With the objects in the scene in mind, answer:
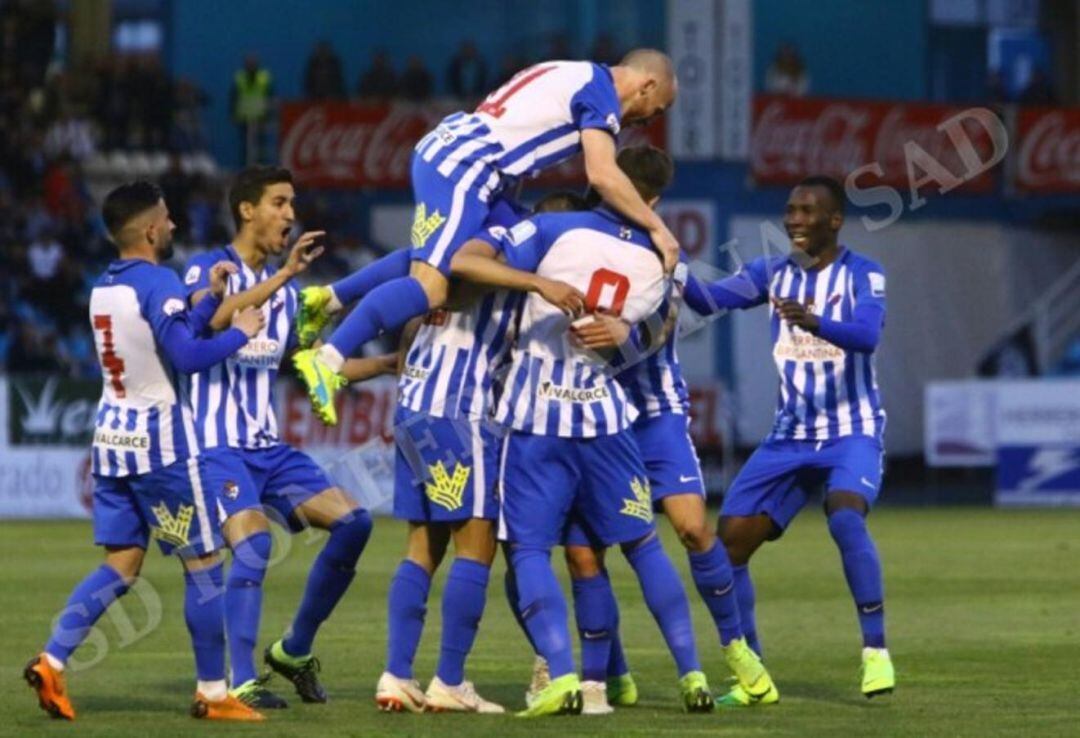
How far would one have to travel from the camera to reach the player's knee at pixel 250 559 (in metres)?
10.1

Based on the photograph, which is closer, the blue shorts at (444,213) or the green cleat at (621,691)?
the blue shorts at (444,213)

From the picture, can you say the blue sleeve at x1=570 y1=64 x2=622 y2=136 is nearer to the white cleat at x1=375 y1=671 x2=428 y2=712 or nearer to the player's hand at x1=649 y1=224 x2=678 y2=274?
the player's hand at x1=649 y1=224 x2=678 y2=274

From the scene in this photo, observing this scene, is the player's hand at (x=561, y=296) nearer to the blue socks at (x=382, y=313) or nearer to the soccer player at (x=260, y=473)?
the blue socks at (x=382, y=313)

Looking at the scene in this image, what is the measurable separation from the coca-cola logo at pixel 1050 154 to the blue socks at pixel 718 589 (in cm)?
2587

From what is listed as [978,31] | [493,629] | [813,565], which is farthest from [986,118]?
[493,629]

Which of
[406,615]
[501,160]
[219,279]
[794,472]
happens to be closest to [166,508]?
[219,279]

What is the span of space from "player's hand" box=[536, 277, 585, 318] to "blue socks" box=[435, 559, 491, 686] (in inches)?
43.5

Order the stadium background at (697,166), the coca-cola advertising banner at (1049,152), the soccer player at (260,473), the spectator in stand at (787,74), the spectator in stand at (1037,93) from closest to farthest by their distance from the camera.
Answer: the soccer player at (260,473)
the stadium background at (697,166)
the spectator in stand at (787,74)
the coca-cola advertising banner at (1049,152)
the spectator in stand at (1037,93)

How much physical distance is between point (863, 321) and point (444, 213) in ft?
6.13

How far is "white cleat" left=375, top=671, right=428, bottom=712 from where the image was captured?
32.5 ft

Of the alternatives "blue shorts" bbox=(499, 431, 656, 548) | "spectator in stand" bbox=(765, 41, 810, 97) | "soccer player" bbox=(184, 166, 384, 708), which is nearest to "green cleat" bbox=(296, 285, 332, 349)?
"soccer player" bbox=(184, 166, 384, 708)

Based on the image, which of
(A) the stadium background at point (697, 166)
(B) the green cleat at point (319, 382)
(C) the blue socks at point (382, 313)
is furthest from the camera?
(A) the stadium background at point (697, 166)

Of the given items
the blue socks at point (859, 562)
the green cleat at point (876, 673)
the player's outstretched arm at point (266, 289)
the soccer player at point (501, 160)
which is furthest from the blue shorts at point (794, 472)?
the player's outstretched arm at point (266, 289)

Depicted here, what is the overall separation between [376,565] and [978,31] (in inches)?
868
